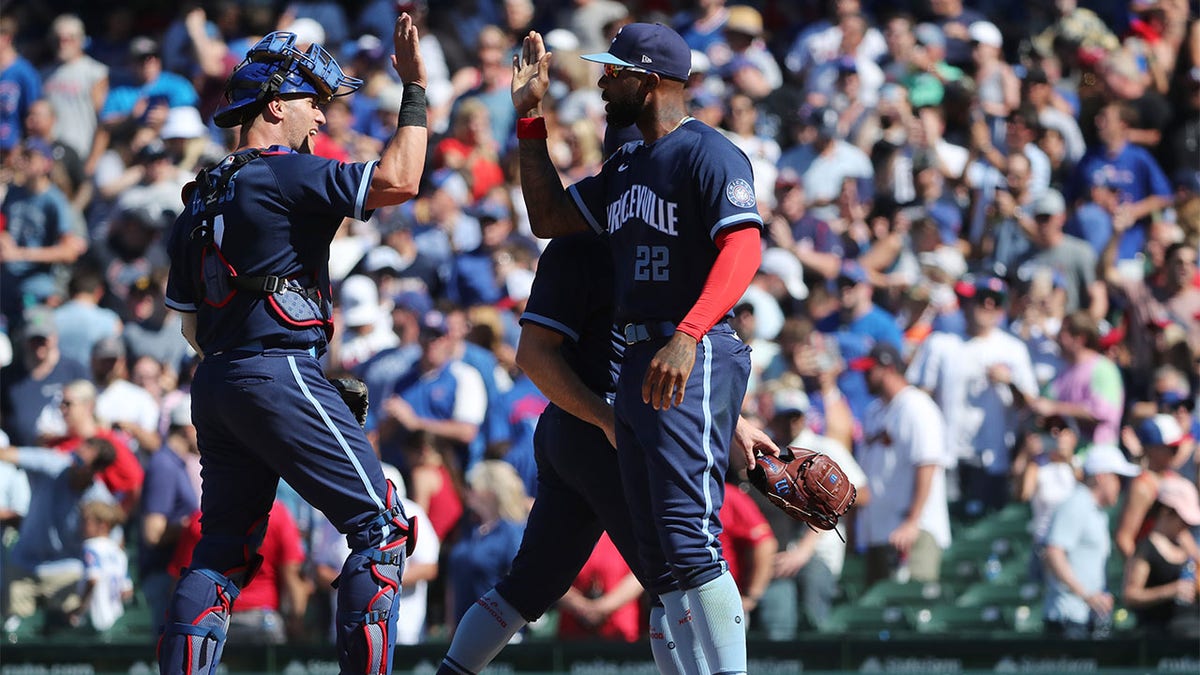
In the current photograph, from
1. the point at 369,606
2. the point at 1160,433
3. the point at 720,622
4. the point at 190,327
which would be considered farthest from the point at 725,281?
the point at 1160,433

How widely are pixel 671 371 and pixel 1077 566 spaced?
17.8ft

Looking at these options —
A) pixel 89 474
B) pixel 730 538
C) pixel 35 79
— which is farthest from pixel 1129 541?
pixel 35 79

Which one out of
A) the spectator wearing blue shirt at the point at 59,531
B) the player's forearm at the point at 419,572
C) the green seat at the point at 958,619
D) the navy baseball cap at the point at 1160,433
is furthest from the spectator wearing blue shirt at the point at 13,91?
the navy baseball cap at the point at 1160,433

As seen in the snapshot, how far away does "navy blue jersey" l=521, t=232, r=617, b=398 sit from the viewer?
20.1 feet

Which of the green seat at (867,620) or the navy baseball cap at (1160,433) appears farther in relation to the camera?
the green seat at (867,620)

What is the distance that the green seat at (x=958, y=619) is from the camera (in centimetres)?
1038

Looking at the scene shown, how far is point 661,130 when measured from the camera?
5949 mm

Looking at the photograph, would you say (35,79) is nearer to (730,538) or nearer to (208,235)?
(730,538)

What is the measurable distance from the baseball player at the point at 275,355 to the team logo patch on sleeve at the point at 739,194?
37.3 inches

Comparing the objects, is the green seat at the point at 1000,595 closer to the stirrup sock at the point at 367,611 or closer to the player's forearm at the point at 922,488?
the player's forearm at the point at 922,488

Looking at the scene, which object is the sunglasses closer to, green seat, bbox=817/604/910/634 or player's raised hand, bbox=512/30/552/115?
player's raised hand, bbox=512/30/552/115

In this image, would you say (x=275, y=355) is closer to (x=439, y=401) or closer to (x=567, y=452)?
(x=567, y=452)

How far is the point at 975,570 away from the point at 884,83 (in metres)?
4.78

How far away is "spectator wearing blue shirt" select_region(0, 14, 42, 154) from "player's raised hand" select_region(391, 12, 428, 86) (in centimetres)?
1002
